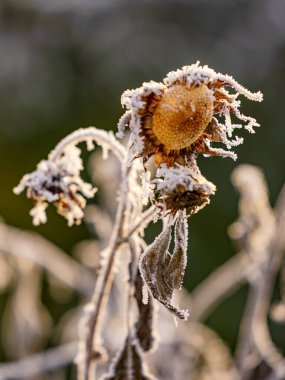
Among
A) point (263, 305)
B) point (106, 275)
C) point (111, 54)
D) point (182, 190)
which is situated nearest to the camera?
point (182, 190)

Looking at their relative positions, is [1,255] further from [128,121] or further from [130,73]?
[130,73]

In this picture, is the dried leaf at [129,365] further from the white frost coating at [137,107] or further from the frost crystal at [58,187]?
the white frost coating at [137,107]

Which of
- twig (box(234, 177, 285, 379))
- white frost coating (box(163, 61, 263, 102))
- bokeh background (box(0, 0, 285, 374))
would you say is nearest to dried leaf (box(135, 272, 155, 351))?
white frost coating (box(163, 61, 263, 102))

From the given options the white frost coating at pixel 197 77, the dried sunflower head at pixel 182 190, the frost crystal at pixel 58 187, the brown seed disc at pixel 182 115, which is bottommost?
the dried sunflower head at pixel 182 190

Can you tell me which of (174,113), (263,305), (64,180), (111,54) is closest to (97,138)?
(64,180)

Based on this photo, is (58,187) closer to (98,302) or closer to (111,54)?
(98,302)

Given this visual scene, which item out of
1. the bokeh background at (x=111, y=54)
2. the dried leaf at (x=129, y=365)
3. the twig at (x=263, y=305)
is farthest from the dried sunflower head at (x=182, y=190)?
the bokeh background at (x=111, y=54)

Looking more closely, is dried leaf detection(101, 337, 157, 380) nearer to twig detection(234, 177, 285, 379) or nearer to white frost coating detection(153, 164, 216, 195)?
white frost coating detection(153, 164, 216, 195)

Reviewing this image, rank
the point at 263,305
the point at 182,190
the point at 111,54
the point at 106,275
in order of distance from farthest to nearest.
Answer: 1. the point at 111,54
2. the point at 263,305
3. the point at 106,275
4. the point at 182,190
